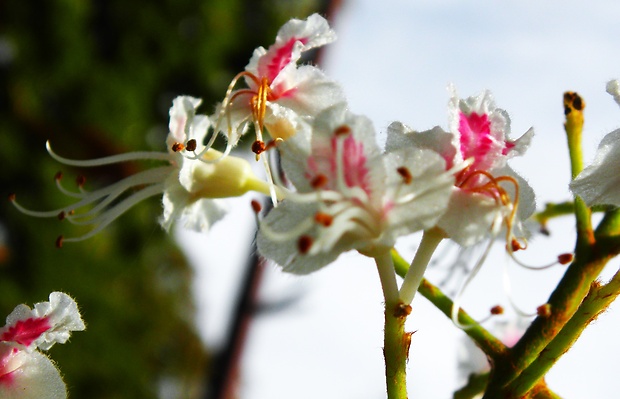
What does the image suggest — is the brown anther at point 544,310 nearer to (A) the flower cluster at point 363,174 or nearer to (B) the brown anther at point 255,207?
(A) the flower cluster at point 363,174

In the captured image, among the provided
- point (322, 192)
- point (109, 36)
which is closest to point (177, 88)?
point (109, 36)

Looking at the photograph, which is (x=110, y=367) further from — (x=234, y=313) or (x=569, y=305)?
(x=569, y=305)

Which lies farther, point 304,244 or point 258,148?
point 258,148

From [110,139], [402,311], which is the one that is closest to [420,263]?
[402,311]

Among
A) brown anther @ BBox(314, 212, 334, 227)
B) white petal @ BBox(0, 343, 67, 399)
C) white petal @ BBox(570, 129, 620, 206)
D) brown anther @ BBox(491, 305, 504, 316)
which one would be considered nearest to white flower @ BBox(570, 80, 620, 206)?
white petal @ BBox(570, 129, 620, 206)

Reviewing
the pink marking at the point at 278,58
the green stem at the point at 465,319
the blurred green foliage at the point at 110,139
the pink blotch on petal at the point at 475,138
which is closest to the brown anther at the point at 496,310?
the green stem at the point at 465,319

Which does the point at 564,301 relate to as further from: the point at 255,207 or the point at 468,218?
the point at 255,207
